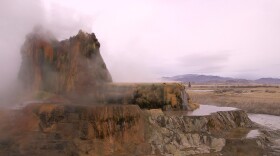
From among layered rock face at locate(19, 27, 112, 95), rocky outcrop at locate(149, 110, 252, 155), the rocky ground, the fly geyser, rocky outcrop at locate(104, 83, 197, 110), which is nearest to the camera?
the rocky ground

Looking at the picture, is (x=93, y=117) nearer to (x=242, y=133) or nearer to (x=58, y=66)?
(x=58, y=66)

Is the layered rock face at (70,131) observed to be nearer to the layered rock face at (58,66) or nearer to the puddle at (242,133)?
the layered rock face at (58,66)

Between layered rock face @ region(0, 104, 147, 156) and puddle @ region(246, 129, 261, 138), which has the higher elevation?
layered rock face @ region(0, 104, 147, 156)

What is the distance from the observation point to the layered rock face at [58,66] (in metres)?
21.7

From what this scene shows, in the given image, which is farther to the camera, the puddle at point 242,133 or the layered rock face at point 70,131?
the puddle at point 242,133

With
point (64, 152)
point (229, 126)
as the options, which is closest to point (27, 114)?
point (64, 152)

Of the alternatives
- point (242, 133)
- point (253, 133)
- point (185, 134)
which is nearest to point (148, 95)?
point (185, 134)

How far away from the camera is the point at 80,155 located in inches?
635

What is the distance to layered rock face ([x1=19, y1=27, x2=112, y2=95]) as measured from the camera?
21672mm

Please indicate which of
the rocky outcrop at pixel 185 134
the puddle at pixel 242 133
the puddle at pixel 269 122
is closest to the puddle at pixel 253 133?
the puddle at pixel 242 133

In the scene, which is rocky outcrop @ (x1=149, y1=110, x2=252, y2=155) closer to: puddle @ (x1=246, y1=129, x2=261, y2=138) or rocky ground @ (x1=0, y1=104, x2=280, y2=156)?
rocky ground @ (x1=0, y1=104, x2=280, y2=156)

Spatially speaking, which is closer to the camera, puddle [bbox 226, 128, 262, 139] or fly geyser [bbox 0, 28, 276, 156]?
fly geyser [bbox 0, 28, 276, 156]

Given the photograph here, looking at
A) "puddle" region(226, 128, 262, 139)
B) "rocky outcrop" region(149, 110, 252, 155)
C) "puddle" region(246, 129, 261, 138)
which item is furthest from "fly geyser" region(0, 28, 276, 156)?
"puddle" region(246, 129, 261, 138)

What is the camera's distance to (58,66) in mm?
21969
